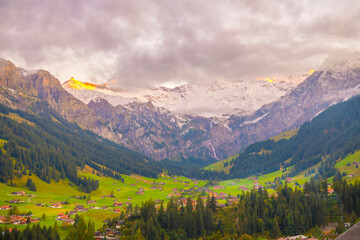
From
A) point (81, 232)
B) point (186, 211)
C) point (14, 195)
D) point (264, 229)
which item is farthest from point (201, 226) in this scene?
point (14, 195)

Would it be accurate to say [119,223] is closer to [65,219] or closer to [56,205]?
[65,219]

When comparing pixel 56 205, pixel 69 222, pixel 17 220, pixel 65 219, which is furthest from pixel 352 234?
pixel 56 205

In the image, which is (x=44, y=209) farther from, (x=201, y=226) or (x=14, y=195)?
(x=201, y=226)

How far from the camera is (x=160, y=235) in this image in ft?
385

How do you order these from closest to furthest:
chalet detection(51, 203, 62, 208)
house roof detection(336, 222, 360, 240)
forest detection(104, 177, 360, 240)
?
house roof detection(336, 222, 360, 240) < forest detection(104, 177, 360, 240) < chalet detection(51, 203, 62, 208)

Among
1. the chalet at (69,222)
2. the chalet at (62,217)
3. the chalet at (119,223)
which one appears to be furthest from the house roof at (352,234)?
the chalet at (62,217)

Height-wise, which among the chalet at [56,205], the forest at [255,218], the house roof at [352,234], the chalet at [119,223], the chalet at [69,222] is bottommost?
the chalet at [69,222]

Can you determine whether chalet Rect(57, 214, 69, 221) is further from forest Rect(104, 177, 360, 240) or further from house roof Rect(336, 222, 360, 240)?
house roof Rect(336, 222, 360, 240)

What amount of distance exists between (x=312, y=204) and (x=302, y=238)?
27.0 metres

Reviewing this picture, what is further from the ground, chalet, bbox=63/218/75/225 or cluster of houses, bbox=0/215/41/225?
cluster of houses, bbox=0/215/41/225

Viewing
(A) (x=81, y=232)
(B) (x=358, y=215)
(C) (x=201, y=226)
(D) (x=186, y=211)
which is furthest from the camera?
(D) (x=186, y=211)

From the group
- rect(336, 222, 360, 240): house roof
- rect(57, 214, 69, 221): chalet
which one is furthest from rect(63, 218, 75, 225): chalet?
rect(336, 222, 360, 240): house roof

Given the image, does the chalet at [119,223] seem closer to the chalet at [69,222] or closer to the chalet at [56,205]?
the chalet at [69,222]

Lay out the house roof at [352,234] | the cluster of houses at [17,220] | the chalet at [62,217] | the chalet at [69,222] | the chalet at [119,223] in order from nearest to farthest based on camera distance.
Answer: the house roof at [352,234] < the chalet at [119,223] < the cluster of houses at [17,220] < the chalet at [69,222] < the chalet at [62,217]
